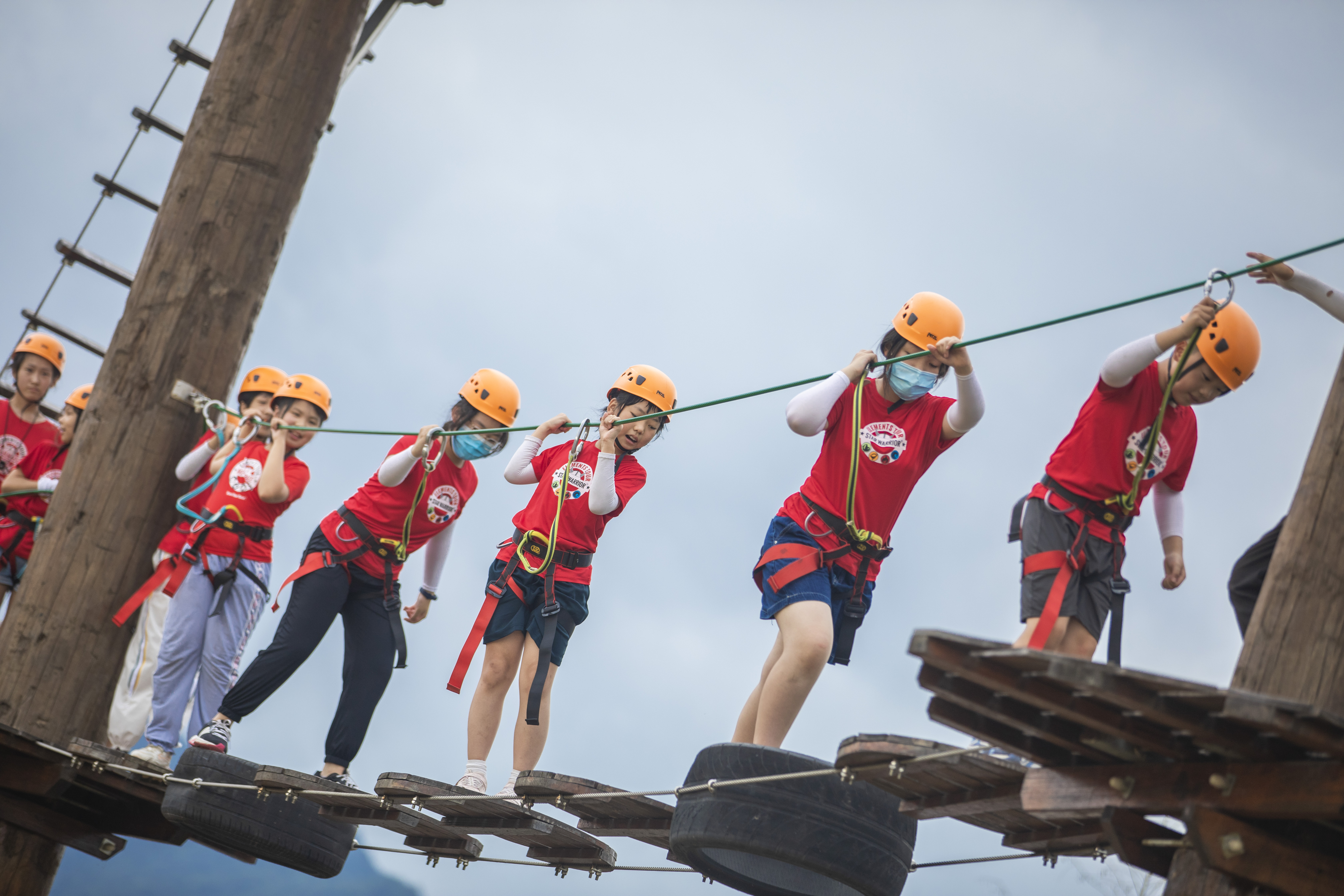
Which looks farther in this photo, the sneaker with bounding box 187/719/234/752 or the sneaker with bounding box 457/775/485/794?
the sneaker with bounding box 187/719/234/752

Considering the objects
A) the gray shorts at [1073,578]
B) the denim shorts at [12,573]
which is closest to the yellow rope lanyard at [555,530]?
the gray shorts at [1073,578]

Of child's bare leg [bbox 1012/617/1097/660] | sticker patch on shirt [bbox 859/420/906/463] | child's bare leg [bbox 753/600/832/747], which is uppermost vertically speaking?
sticker patch on shirt [bbox 859/420/906/463]

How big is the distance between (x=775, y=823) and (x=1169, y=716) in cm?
156

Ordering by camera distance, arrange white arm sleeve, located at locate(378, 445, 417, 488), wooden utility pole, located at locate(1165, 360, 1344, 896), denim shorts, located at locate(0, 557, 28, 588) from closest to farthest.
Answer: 1. wooden utility pole, located at locate(1165, 360, 1344, 896)
2. white arm sleeve, located at locate(378, 445, 417, 488)
3. denim shorts, located at locate(0, 557, 28, 588)

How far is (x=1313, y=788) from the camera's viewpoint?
9.46 ft

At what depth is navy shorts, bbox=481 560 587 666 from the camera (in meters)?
5.41

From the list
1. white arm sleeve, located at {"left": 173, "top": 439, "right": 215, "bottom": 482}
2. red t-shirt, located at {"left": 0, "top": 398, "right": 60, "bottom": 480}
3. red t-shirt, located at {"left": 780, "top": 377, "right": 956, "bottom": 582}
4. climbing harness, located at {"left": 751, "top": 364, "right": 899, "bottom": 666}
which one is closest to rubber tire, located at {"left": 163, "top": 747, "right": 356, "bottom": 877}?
white arm sleeve, located at {"left": 173, "top": 439, "right": 215, "bottom": 482}

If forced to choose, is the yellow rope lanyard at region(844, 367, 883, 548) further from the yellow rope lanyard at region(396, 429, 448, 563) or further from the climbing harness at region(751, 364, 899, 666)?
the yellow rope lanyard at region(396, 429, 448, 563)

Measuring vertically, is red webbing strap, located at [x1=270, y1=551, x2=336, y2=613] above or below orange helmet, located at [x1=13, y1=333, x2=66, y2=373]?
below

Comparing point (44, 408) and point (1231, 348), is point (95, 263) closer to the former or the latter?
point (44, 408)

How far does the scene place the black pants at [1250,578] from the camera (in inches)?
173

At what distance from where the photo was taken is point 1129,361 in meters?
4.34

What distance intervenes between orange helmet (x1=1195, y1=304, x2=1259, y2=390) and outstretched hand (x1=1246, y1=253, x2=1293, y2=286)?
396 millimetres

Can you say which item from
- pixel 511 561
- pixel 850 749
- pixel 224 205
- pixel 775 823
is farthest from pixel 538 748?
pixel 224 205
